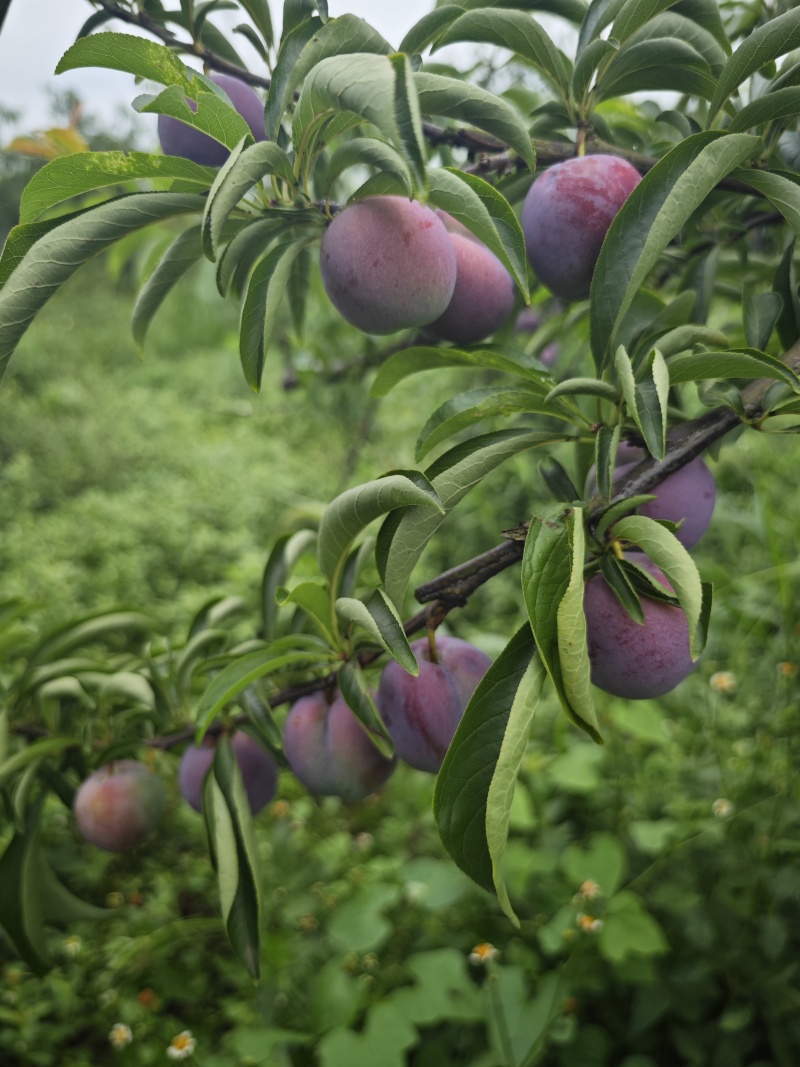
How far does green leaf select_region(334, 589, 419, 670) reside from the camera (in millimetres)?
426

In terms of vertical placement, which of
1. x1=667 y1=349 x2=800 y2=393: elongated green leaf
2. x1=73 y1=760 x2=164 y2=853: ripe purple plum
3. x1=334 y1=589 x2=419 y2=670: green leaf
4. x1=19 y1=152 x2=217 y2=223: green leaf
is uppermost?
x1=19 y1=152 x2=217 y2=223: green leaf

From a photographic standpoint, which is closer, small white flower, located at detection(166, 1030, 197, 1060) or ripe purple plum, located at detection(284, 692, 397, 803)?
ripe purple plum, located at detection(284, 692, 397, 803)

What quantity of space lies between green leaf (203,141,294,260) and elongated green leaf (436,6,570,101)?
158 mm

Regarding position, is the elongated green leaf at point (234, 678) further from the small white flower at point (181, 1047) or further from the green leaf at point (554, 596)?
the small white flower at point (181, 1047)

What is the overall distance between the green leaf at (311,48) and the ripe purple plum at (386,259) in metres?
0.06

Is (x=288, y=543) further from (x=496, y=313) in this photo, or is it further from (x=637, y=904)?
(x=637, y=904)

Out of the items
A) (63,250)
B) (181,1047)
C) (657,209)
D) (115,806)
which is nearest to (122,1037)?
(181,1047)

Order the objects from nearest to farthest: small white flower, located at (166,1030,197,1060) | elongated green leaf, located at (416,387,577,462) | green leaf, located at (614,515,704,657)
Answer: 1. green leaf, located at (614,515,704,657)
2. elongated green leaf, located at (416,387,577,462)
3. small white flower, located at (166,1030,197,1060)

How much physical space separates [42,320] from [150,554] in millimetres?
2794

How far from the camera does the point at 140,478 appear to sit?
9.35 feet

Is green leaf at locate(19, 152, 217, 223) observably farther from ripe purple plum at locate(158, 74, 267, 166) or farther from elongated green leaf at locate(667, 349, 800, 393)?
elongated green leaf at locate(667, 349, 800, 393)

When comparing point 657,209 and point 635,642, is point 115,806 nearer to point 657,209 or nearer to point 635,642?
point 635,642

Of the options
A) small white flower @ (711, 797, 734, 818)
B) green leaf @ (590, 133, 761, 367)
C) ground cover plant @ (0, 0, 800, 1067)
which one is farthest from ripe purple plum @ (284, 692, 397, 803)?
small white flower @ (711, 797, 734, 818)

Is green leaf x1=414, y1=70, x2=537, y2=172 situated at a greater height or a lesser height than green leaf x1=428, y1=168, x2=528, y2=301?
greater
